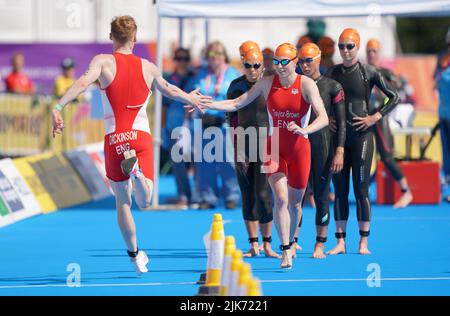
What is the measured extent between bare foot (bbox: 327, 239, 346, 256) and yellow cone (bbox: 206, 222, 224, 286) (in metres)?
2.79

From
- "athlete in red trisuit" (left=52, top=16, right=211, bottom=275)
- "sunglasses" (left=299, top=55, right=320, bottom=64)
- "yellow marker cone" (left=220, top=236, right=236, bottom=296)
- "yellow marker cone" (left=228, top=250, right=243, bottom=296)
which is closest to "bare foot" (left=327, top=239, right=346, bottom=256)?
"sunglasses" (left=299, top=55, right=320, bottom=64)

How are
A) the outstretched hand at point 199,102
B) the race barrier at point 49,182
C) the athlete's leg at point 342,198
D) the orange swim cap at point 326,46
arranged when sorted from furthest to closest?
1. the race barrier at point 49,182
2. the orange swim cap at point 326,46
3. the athlete's leg at point 342,198
4. the outstretched hand at point 199,102

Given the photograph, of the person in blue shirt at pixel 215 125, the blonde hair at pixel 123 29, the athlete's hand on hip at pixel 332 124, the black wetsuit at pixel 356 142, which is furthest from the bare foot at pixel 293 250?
the person in blue shirt at pixel 215 125

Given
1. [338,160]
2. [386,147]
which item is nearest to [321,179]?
[338,160]

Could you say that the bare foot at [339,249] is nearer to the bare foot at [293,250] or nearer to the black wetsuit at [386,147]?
the bare foot at [293,250]

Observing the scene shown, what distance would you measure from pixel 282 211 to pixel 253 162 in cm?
119

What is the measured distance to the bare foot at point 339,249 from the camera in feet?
38.7

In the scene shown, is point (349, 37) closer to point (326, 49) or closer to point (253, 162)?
point (253, 162)

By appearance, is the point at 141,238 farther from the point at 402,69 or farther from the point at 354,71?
the point at 402,69

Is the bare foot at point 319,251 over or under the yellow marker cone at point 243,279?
under

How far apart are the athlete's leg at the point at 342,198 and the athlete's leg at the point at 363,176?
3.3 inches

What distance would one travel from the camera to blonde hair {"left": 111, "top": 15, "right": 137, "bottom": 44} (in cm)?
986

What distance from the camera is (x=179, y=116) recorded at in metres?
17.0

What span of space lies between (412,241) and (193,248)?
2493mm
